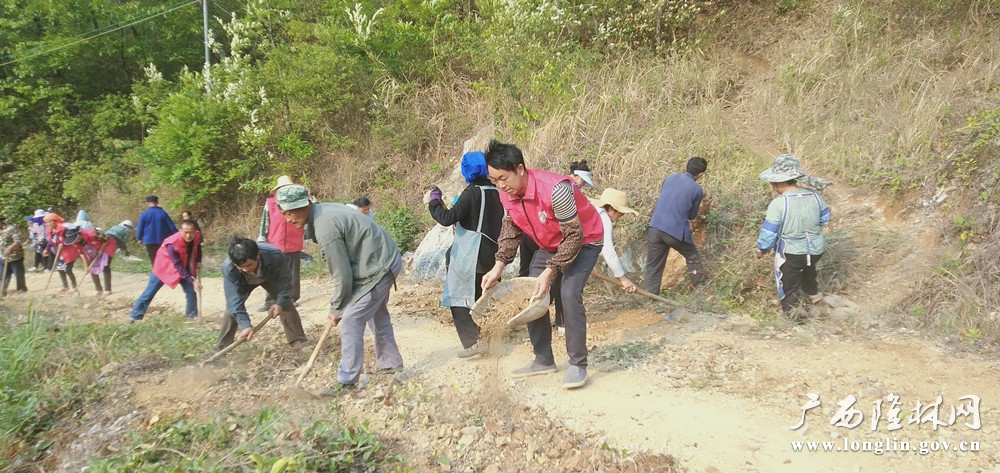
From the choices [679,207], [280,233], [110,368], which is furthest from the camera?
[280,233]

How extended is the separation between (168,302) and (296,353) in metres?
3.94

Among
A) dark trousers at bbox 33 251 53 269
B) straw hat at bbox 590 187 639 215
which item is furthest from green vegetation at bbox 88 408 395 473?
dark trousers at bbox 33 251 53 269

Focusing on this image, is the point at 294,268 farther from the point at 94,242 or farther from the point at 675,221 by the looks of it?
the point at 675,221

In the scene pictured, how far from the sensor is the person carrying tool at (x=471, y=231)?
14.2ft

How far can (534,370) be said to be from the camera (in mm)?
4164

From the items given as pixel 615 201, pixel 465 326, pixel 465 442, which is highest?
pixel 615 201

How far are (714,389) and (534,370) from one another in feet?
4.21

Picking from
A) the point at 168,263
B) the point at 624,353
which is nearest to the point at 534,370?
the point at 624,353

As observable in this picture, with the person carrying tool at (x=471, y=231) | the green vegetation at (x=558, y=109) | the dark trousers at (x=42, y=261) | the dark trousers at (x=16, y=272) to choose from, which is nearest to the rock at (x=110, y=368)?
the person carrying tool at (x=471, y=231)

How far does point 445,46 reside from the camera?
37.5 ft

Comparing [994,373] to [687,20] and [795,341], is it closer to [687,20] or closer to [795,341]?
[795,341]

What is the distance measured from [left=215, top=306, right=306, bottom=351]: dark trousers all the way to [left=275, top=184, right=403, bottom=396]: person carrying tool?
106 centimetres

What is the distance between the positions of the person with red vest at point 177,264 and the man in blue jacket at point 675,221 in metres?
4.95

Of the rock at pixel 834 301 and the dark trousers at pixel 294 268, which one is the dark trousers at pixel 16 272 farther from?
the rock at pixel 834 301
